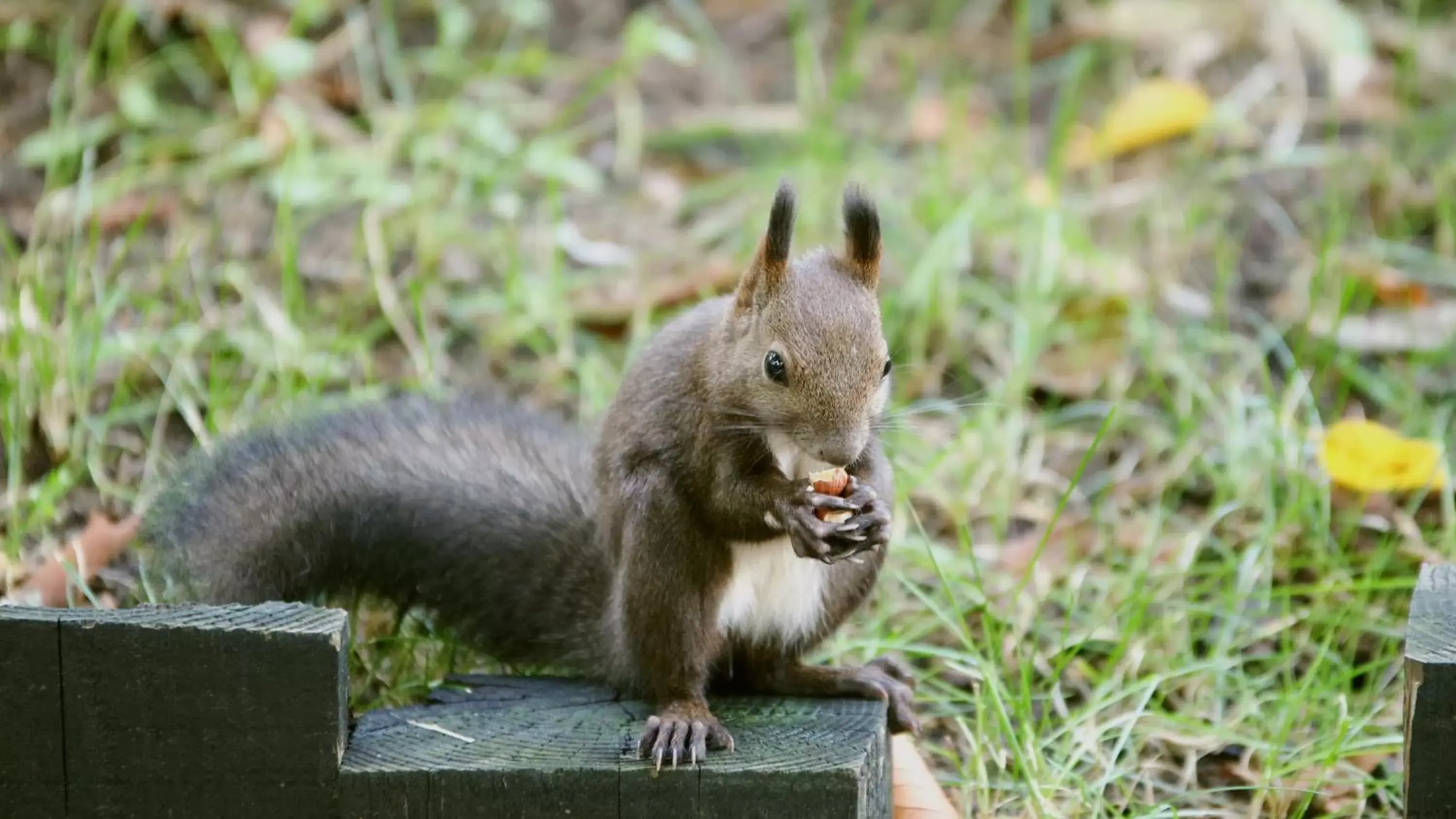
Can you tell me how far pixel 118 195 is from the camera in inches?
144

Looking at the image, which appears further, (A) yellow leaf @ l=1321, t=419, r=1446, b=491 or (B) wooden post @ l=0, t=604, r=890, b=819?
(A) yellow leaf @ l=1321, t=419, r=1446, b=491

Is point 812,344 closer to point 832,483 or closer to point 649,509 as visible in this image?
point 832,483

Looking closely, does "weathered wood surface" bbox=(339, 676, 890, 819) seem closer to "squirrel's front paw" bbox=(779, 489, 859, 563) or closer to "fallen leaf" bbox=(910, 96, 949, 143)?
"squirrel's front paw" bbox=(779, 489, 859, 563)

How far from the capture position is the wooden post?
176cm

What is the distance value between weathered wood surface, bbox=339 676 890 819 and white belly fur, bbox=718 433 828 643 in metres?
0.21

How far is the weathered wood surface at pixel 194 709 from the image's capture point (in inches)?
69.1

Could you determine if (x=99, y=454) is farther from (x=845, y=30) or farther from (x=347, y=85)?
(x=845, y=30)

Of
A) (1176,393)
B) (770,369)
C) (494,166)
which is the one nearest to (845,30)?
(494,166)

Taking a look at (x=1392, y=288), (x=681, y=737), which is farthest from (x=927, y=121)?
(x=681, y=737)

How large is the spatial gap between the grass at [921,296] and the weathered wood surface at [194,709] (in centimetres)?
58

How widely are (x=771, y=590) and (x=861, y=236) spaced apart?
424 millimetres

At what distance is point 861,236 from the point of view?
2.07 meters

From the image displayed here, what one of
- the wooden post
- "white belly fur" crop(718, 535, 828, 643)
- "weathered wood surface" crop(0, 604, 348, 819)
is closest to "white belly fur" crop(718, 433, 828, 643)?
"white belly fur" crop(718, 535, 828, 643)

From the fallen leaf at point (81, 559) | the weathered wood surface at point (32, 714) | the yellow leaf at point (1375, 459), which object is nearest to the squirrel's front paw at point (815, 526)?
the weathered wood surface at point (32, 714)
